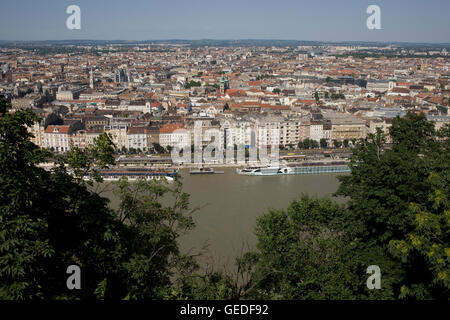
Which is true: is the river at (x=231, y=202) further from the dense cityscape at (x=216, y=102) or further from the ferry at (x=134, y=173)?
the dense cityscape at (x=216, y=102)

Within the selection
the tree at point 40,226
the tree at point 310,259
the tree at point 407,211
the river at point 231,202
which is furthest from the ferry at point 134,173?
the tree at point 40,226

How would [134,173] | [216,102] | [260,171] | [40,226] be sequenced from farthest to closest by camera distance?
[216,102] → [260,171] → [134,173] → [40,226]

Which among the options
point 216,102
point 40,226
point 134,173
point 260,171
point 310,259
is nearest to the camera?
point 40,226

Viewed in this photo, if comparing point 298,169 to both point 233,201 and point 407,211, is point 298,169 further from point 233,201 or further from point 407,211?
point 407,211

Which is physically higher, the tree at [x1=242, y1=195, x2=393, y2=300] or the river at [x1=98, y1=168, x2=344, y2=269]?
the tree at [x1=242, y1=195, x2=393, y2=300]

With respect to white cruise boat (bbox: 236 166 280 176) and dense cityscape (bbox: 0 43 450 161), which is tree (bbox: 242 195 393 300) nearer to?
→ white cruise boat (bbox: 236 166 280 176)

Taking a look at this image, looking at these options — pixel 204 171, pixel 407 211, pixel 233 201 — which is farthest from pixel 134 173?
pixel 407 211

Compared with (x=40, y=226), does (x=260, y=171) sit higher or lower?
lower

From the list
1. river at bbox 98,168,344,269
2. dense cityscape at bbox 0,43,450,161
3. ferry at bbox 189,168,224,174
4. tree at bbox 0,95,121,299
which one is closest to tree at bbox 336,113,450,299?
river at bbox 98,168,344,269

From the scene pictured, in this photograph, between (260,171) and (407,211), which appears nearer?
(407,211)
